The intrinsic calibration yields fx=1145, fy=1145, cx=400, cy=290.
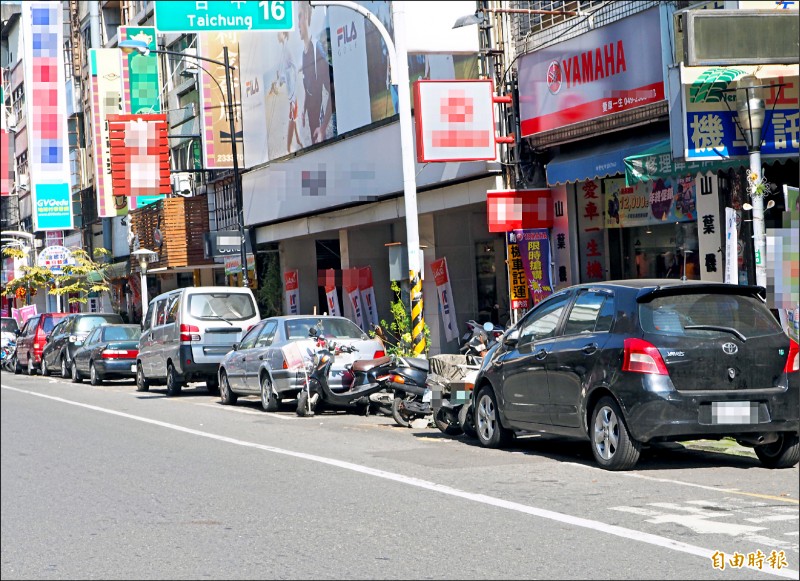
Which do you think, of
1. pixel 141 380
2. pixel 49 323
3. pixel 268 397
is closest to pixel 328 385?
pixel 268 397

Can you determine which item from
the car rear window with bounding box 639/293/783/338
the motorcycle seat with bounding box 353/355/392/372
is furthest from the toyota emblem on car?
the motorcycle seat with bounding box 353/355/392/372

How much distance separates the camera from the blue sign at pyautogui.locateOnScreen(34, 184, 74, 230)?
2093 inches

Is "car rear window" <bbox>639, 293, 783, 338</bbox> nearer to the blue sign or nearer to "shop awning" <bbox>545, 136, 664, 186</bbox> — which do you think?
"shop awning" <bbox>545, 136, 664, 186</bbox>

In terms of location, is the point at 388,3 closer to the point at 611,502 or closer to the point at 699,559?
the point at 611,502

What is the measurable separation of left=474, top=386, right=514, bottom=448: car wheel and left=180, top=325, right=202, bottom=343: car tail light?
1061cm

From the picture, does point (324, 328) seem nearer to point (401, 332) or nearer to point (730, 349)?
point (401, 332)

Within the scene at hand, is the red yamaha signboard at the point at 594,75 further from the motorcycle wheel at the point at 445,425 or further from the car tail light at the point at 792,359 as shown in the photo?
the car tail light at the point at 792,359

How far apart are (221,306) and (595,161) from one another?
827 centimetres

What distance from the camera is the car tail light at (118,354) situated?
88.5ft

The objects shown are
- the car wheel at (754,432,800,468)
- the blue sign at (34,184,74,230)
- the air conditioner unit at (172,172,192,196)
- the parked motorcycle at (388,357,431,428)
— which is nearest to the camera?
the car wheel at (754,432,800,468)

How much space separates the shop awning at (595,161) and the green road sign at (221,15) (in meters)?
5.07

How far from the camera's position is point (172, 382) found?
22.4 meters

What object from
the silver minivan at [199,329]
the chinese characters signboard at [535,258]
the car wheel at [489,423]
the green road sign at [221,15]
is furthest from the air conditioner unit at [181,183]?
the car wheel at [489,423]

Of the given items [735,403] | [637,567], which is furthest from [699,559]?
[735,403]
